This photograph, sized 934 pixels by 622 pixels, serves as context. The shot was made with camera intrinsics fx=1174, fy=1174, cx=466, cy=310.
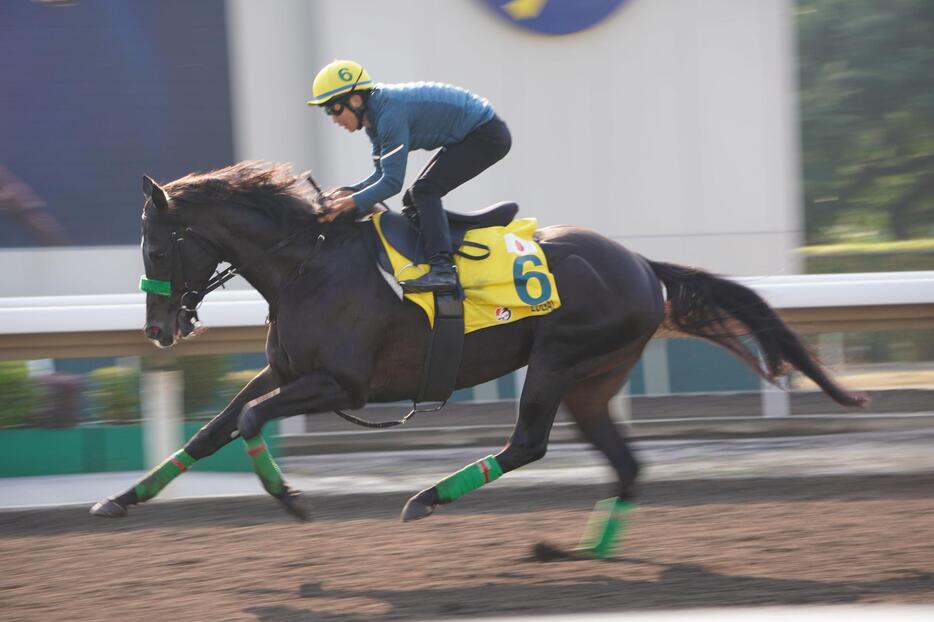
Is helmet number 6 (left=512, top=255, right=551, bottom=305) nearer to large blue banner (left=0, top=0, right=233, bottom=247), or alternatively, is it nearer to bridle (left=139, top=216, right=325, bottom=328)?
bridle (left=139, top=216, right=325, bottom=328)

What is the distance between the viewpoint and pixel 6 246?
34.9 ft

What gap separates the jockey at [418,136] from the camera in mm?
4828

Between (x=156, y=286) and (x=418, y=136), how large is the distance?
4.19ft

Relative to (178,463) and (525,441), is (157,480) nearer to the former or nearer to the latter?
(178,463)

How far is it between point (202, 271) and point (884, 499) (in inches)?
142

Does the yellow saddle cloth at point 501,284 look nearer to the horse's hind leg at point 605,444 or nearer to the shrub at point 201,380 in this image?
the horse's hind leg at point 605,444

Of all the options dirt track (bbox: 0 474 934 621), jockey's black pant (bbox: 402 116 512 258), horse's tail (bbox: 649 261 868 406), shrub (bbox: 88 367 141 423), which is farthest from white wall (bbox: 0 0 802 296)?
jockey's black pant (bbox: 402 116 512 258)

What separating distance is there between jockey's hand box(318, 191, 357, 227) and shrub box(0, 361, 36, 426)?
2812 millimetres

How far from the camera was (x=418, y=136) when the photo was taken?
5031 mm

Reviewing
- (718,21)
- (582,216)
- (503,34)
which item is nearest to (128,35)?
(503,34)

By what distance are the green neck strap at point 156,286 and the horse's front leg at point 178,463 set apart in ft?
1.80

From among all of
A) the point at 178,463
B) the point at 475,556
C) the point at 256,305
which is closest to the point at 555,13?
the point at 256,305

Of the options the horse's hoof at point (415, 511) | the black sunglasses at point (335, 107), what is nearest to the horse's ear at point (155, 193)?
the black sunglasses at point (335, 107)

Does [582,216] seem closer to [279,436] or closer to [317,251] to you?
[279,436]
